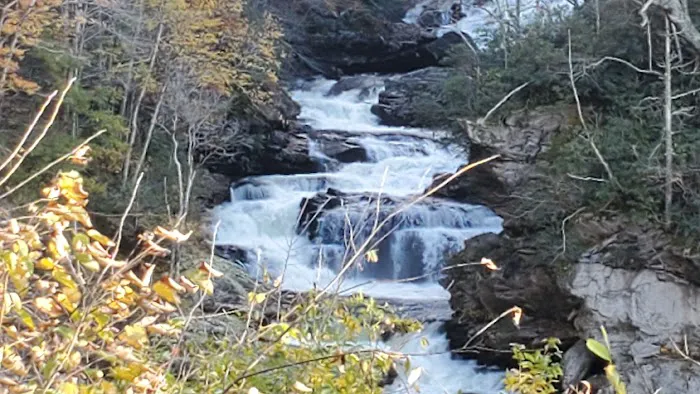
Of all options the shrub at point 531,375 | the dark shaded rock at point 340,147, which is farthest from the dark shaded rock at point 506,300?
the dark shaded rock at point 340,147

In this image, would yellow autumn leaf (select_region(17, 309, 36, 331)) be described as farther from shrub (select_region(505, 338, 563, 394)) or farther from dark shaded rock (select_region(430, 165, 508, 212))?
dark shaded rock (select_region(430, 165, 508, 212))

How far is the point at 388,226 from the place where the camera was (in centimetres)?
1712

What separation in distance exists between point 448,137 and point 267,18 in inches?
248

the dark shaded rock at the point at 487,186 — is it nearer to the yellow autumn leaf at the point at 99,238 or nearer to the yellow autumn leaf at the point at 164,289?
the yellow autumn leaf at the point at 99,238

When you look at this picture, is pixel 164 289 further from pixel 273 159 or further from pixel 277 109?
pixel 277 109

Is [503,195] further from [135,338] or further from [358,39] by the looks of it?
[358,39]

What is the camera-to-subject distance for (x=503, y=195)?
13516 mm

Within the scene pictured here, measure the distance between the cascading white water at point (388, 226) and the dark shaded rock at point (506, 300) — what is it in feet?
1.56

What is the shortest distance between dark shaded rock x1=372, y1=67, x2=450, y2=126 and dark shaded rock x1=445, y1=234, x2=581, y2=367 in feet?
32.5

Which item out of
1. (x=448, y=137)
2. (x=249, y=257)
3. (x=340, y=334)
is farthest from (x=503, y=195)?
(x=340, y=334)

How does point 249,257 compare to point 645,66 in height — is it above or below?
below

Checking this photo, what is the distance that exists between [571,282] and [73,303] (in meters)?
10.1

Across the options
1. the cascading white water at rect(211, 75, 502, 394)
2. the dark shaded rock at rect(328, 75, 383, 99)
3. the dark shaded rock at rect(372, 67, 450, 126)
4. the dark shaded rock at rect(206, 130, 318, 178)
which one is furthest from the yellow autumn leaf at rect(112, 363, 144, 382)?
the dark shaded rock at rect(328, 75, 383, 99)

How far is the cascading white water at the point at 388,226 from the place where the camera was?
598 inches
